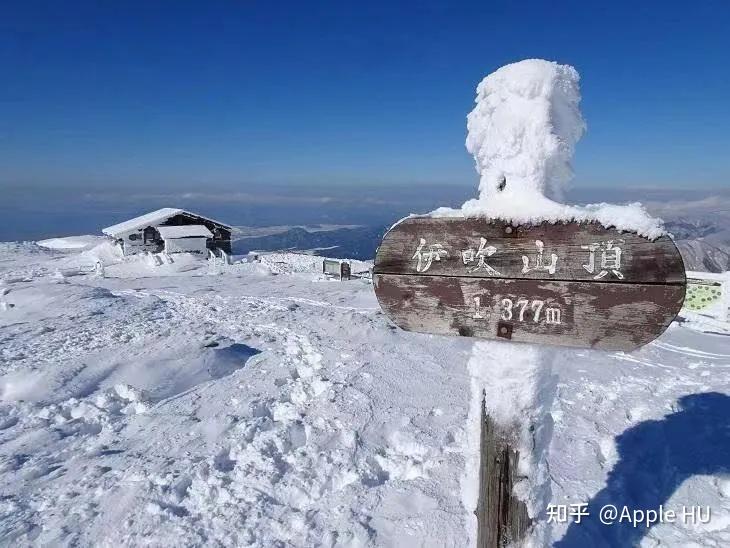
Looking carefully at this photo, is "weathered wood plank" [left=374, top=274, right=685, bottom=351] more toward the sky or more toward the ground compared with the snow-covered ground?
more toward the sky

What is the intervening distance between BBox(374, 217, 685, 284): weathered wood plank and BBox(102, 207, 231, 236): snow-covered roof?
31892 millimetres

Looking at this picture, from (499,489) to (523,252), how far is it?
126 centimetres

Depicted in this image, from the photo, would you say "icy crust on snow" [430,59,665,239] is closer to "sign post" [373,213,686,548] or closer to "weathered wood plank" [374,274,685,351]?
"sign post" [373,213,686,548]

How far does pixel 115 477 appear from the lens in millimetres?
4555

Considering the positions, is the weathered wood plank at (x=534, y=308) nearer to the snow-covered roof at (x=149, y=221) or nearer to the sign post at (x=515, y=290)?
the sign post at (x=515, y=290)

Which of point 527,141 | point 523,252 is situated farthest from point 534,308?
point 527,141

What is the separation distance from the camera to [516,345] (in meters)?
2.24

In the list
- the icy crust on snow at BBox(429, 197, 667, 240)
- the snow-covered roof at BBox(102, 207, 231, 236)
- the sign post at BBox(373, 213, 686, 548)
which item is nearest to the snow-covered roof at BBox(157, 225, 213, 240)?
the snow-covered roof at BBox(102, 207, 231, 236)

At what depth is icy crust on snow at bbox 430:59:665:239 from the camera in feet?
6.61

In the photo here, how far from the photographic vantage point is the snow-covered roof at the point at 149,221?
97.5 feet

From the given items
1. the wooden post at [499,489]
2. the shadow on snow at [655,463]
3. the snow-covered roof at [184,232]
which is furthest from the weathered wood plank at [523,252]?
the snow-covered roof at [184,232]

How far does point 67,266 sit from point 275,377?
24030 millimetres

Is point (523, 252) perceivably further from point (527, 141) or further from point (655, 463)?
point (655, 463)

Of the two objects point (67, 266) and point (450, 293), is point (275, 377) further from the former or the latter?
point (67, 266)
